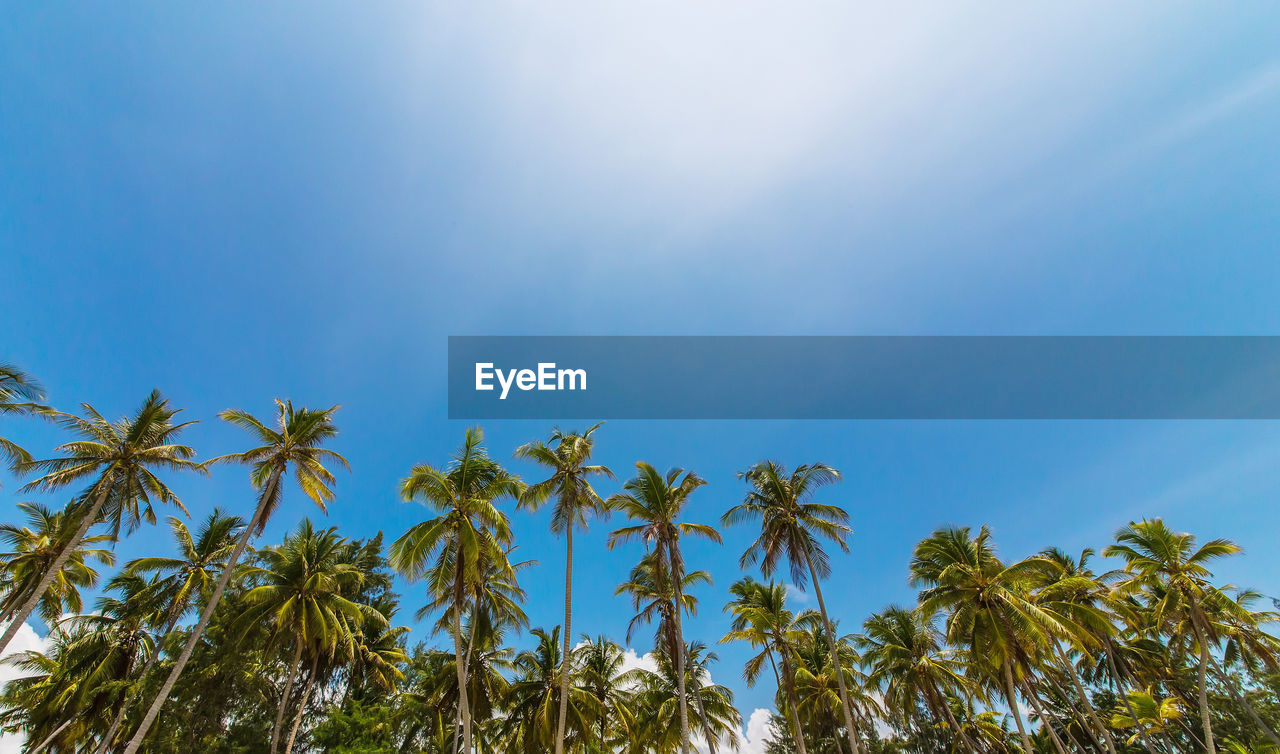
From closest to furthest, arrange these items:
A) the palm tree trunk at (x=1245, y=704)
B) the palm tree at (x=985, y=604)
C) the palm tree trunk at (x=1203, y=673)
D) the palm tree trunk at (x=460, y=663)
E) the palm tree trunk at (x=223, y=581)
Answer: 1. the palm tree trunk at (x=460, y=663)
2. the palm tree trunk at (x=223, y=581)
3. the palm tree at (x=985, y=604)
4. the palm tree trunk at (x=1203, y=673)
5. the palm tree trunk at (x=1245, y=704)

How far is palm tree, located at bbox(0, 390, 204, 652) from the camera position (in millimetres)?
21516

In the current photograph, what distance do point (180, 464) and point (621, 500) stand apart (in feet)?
65.1

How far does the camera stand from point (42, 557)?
82.5 feet

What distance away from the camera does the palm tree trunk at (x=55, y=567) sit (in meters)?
19.6

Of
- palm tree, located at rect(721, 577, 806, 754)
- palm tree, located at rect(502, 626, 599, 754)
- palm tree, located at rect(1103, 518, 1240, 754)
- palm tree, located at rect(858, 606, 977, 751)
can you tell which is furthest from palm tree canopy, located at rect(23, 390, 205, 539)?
palm tree, located at rect(1103, 518, 1240, 754)

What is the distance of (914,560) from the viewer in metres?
28.2

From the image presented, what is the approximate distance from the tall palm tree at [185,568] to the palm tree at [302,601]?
87.9 inches

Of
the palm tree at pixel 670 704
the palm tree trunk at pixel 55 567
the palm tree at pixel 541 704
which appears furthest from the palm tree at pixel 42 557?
the palm tree at pixel 670 704

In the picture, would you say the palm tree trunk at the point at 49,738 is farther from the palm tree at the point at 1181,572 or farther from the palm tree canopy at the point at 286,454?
the palm tree at the point at 1181,572

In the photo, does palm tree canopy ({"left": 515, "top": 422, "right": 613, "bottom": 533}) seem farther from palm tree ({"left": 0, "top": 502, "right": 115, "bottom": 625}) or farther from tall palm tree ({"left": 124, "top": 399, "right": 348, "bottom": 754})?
palm tree ({"left": 0, "top": 502, "right": 115, "bottom": 625})

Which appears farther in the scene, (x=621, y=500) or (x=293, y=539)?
(x=293, y=539)

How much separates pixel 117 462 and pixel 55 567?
426 cm

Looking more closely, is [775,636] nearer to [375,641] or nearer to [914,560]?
[914,560]

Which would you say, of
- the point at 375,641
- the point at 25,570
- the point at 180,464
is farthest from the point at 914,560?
the point at 25,570
